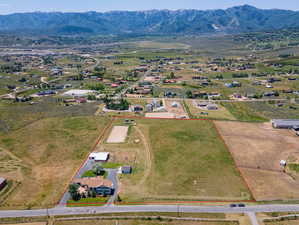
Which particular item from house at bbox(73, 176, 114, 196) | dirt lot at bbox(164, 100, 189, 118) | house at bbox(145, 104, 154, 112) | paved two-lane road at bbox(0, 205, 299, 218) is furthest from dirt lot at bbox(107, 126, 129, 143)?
paved two-lane road at bbox(0, 205, 299, 218)

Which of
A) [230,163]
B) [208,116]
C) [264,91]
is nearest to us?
[230,163]

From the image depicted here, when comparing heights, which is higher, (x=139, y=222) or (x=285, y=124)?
(x=285, y=124)

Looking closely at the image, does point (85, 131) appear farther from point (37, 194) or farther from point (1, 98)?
point (1, 98)

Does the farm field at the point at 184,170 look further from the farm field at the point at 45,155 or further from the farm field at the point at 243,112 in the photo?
the farm field at the point at 243,112

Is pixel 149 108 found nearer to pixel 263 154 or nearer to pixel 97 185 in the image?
pixel 263 154

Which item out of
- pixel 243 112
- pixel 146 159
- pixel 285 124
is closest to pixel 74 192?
pixel 146 159

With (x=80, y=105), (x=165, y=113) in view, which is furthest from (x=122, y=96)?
(x=165, y=113)
